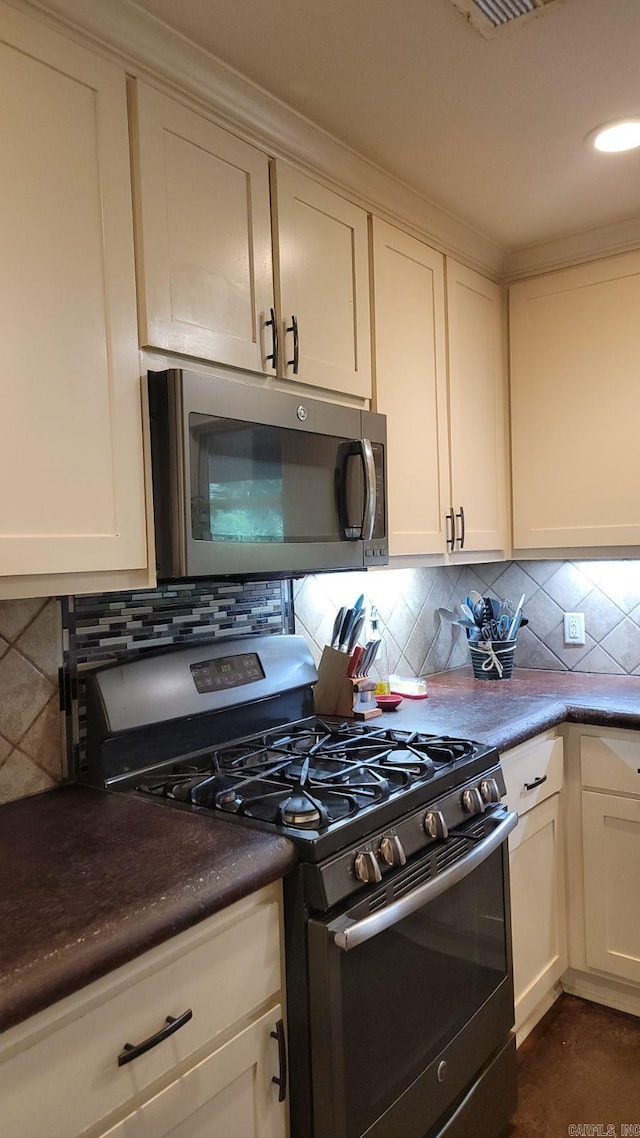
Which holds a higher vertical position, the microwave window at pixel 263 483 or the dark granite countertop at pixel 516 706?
the microwave window at pixel 263 483

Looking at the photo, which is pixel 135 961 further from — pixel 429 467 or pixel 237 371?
pixel 429 467

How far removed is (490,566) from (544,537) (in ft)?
1.30

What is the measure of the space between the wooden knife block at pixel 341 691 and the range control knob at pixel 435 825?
560 mm

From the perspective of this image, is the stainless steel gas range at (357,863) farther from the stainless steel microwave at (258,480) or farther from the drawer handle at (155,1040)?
the stainless steel microwave at (258,480)

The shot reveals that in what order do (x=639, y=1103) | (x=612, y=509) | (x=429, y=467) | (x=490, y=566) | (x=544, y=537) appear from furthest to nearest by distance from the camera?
(x=490, y=566)
(x=544, y=537)
(x=612, y=509)
(x=429, y=467)
(x=639, y=1103)

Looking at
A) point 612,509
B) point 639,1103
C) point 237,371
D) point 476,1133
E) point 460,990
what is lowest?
point 639,1103

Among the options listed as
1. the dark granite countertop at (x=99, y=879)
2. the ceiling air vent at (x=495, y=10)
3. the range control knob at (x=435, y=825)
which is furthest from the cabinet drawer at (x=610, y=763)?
the ceiling air vent at (x=495, y=10)

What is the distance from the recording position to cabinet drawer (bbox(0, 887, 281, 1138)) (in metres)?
0.81

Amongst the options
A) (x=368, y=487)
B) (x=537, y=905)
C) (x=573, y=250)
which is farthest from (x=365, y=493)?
(x=573, y=250)

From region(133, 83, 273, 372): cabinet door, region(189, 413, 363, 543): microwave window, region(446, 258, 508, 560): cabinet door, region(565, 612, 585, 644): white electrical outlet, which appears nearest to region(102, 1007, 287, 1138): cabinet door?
region(189, 413, 363, 543): microwave window

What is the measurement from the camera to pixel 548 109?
1623 mm

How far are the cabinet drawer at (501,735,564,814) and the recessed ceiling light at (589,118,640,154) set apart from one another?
4.84ft

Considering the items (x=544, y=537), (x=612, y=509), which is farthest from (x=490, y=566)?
(x=612, y=509)

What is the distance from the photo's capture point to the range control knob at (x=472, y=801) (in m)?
1.50
